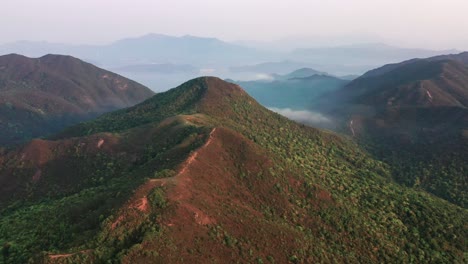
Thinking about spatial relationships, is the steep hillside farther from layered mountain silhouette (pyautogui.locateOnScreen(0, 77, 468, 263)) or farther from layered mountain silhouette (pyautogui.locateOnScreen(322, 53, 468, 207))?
layered mountain silhouette (pyautogui.locateOnScreen(322, 53, 468, 207))

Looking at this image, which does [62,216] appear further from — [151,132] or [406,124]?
[406,124]

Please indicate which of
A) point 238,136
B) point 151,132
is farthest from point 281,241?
point 151,132

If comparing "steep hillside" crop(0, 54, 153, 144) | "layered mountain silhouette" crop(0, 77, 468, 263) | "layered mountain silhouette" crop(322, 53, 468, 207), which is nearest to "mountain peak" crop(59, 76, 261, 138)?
"layered mountain silhouette" crop(0, 77, 468, 263)

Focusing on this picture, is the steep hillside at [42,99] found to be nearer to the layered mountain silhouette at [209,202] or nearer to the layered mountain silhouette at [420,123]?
the layered mountain silhouette at [209,202]

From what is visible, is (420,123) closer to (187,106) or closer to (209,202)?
(187,106)

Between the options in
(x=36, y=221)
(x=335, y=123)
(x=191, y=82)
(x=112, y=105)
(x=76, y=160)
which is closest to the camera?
(x=36, y=221)

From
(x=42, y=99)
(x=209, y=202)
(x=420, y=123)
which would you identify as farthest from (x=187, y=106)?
(x=42, y=99)
